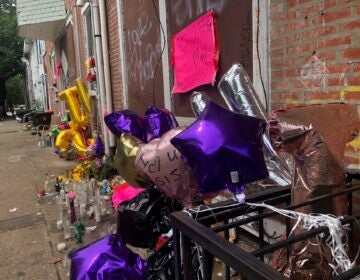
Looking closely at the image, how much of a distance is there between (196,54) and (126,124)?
5.74 ft

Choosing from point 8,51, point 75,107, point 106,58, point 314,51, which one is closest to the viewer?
point 314,51

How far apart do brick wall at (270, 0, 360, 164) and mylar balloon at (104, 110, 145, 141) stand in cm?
106

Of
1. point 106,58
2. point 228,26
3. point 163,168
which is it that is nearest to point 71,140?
point 106,58

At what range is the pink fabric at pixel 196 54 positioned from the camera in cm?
A: 337

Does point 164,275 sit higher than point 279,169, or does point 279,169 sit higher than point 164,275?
point 279,169

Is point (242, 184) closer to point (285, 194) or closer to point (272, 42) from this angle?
point (285, 194)

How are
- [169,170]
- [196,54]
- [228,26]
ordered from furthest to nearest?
[196,54]
[228,26]
[169,170]

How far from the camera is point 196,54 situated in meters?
3.63

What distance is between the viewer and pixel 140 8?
16.6ft

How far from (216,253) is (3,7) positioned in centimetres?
4444

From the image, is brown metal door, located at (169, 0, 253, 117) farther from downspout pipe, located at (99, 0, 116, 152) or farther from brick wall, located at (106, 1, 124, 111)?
downspout pipe, located at (99, 0, 116, 152)

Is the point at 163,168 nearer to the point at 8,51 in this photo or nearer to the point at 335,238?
the point at 335,238

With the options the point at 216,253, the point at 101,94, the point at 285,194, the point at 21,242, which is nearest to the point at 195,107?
the point at 285,194

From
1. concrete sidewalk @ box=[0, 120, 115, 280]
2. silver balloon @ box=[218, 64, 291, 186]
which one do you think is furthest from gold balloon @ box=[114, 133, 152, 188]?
concrete sidewalk @ box=[0, 120, 115, 280]
